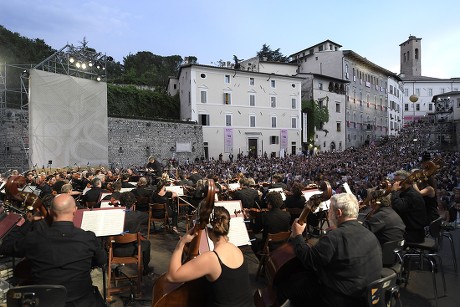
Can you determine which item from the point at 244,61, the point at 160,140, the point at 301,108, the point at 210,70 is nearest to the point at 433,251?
the point at 160,140

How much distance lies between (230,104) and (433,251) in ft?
125

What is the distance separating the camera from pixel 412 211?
17.1 feet

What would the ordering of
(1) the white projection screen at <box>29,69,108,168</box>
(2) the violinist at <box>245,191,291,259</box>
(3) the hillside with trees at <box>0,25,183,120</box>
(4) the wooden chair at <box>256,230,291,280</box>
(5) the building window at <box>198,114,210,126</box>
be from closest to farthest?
1. (4) the wooden chair at <box>256,230,291,280</box>
2. (2) the violinist at <box>245,191,291,259</box>
3. (1) the white projection screen at <box>29,69,108,168</box>
4. (3) the hillside with trees at <box>0,25,183,120</box>
5. (5) the building window at <box>198,114,210,126</box>

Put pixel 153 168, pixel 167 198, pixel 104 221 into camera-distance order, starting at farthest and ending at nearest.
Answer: pixel 153 168, pixel 167 198, pixel 104 221

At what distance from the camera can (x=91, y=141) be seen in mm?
25703

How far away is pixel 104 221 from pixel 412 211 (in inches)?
193

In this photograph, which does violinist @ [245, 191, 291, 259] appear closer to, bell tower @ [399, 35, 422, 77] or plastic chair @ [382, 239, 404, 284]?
plastic chair @ [382, 239, 404, 284]

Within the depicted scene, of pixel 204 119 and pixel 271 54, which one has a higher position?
pixel 271 54

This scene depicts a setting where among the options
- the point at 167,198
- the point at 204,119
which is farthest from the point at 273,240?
the point at 204,119

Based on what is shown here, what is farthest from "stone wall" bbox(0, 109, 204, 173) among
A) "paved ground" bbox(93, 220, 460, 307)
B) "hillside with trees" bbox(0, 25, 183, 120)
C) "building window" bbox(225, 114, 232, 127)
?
"paved ground" bbox(93, 220, 460, 307)

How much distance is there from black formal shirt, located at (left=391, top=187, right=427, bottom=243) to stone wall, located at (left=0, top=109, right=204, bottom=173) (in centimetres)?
2676

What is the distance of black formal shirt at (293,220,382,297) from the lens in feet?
9.30

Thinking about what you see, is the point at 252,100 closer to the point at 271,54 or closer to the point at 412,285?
the point at 271,54

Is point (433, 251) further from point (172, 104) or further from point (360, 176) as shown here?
point (172, 104)
